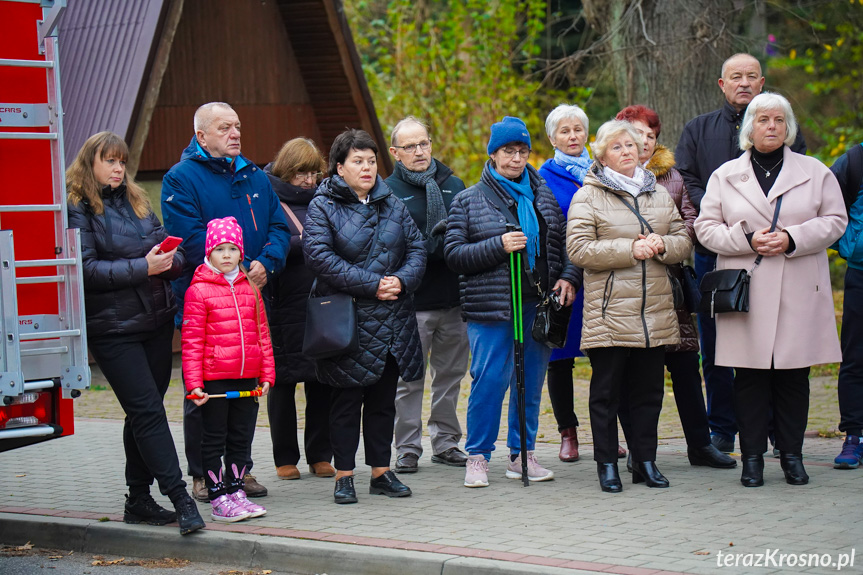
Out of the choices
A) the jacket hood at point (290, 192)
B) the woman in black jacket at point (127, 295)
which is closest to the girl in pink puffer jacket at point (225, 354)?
the woman in black jacket at point (127, 295)

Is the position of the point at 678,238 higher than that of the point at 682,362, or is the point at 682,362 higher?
the point at 678,238

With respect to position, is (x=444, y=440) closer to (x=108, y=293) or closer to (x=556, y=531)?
(x=556, y=531)

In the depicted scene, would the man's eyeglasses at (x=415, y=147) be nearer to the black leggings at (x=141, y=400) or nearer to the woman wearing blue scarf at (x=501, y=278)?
the woman wearing blue scarf at (x=501, y=278)

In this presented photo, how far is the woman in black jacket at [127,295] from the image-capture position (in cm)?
610

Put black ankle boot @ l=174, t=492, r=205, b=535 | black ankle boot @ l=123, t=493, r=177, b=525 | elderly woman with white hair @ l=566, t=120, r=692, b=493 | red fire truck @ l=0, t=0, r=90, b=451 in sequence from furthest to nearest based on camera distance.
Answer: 1. elderly woman with white hair @ l=566, t=120, r=692, b=493
2. black ankle boot @ l=123, t=493, r=177, b=525
3. black ankle boot @ l=174, t=492, r=205, b=535
4. red fire truck @ l=0, t=0, r=90, b=451

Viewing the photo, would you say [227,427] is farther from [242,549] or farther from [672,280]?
[672,280]

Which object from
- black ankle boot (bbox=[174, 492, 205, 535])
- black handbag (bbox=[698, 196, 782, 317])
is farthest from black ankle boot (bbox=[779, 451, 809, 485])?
black ankle boot (bbox=[174, 492, 205, 535])

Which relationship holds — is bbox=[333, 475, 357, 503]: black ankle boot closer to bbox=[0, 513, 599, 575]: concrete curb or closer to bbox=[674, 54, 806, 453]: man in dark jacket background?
bbox=[0, 513, 599, 575]: concrete curb

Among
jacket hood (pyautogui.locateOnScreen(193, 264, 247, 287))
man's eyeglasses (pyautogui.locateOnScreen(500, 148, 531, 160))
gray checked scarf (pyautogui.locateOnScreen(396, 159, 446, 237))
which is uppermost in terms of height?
man's eyeglasses (pyautogui.locateOnScreen(500, 148, 531, 160))

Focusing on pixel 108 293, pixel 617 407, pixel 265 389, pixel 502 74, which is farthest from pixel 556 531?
pixel 502 74

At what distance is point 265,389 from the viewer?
650 cm

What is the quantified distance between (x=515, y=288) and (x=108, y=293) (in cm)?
234

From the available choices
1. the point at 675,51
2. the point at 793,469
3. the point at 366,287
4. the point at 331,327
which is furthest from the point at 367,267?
the point at 675,51
